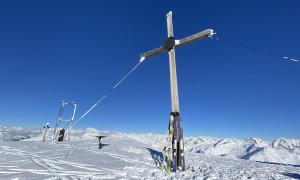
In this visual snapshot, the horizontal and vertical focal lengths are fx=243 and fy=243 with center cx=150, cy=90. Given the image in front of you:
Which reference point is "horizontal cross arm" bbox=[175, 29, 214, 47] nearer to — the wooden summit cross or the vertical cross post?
the wooden summit cross

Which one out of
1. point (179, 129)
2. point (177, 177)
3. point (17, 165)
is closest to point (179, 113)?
point (179, 129)

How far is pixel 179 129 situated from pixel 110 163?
443 centimetres

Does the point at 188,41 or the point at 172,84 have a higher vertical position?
the point at 188,41

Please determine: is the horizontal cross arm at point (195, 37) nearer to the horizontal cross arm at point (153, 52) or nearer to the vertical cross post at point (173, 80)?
the vertical cross post at point (173, 80)

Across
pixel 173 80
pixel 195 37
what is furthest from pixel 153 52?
pixel 195 37

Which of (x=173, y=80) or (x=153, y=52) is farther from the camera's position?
(x=153, y=52)

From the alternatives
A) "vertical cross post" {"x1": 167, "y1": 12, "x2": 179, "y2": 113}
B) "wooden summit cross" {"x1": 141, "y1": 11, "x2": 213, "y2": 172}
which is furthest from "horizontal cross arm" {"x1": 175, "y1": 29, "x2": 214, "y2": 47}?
"vertical cross post" {"x1": 167, "y1": 12, "x2": 179, "y2": 113}

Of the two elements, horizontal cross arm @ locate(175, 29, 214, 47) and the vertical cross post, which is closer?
horizontal cross arm @ locate(175, 29, 214, 47)

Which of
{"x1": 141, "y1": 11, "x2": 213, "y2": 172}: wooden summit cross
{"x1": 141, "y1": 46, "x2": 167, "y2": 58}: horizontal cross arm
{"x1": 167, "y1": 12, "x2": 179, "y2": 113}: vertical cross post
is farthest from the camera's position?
{"x1": 141, "y1": 46, "x2": 167, "y2": 58}: horizontal cross arm

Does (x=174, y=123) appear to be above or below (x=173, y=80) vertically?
below

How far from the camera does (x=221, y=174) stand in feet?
36.8

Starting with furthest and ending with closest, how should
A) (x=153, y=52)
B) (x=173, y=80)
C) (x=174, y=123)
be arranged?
(x=153, y=52) → (x=173, y=80) → (x=174, y=123)

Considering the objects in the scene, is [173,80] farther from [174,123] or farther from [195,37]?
[195,37]

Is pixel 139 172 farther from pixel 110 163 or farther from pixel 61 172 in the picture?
pixel 61 172
